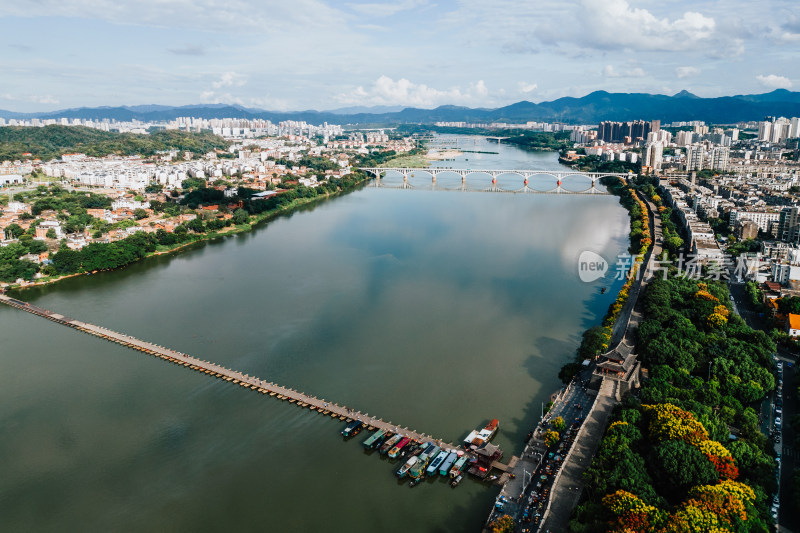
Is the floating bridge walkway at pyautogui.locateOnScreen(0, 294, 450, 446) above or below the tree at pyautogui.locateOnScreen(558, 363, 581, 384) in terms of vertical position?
below

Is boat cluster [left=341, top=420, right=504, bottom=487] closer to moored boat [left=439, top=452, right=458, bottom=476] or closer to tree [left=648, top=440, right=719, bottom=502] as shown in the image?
moored boat [left=439, top=452, right=458, bottom=476]

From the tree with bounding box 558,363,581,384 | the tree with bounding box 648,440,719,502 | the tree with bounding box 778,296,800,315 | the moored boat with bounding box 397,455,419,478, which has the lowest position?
the moored boat with bounding box 397,455,419,478

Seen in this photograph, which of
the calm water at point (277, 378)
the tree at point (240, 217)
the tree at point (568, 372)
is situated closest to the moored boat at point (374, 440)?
the calm water at point (277, 378)

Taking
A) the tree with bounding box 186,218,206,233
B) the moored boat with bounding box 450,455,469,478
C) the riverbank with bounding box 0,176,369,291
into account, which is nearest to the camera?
the moored boat with bounding box 450,455,469,478

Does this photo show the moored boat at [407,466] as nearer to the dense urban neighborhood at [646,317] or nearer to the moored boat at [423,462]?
the moored boat at [423,462]

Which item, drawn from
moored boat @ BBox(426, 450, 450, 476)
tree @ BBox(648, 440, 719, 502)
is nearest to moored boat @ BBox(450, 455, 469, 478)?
moored boat @ BBox(426, 450, 450, 476)

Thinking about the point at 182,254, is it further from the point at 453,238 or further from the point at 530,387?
the point at 530,387

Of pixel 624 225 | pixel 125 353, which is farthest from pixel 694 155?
pixel 125 353
